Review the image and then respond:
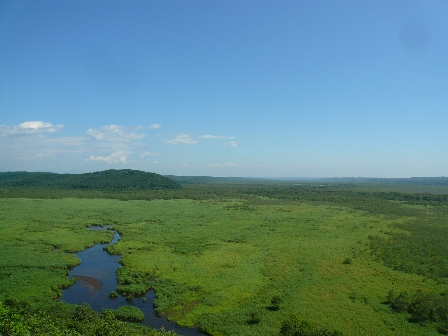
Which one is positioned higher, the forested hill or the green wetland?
the forested hill

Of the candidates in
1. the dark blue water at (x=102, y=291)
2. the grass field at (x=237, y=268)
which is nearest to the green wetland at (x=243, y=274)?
the grass field at (x=237, y=268)

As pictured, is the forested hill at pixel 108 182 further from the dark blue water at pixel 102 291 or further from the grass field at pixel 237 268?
the dark blue water at pixel 102 291

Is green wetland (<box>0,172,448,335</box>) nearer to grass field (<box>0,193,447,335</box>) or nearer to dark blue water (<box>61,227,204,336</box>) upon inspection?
grass field (<box>0,193,447,335</box>)

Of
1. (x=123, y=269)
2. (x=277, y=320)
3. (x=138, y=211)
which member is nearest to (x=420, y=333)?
(x=277, y=320)

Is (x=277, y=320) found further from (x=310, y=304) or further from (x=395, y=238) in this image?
(x=395, y=238)

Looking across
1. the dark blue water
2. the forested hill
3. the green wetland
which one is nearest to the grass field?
the green wetland

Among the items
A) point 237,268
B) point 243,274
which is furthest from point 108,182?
point 243,274

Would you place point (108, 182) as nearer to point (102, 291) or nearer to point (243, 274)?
point (102, 291)
